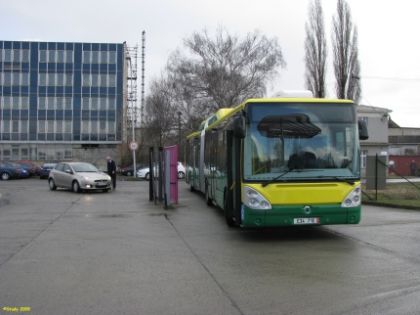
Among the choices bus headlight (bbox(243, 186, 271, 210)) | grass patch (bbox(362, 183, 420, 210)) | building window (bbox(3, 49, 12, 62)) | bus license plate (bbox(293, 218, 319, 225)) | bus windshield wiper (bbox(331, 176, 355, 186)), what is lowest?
grass patch (bbox(362, 183, 420, 210))

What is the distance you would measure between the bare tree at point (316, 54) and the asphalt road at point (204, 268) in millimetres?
27086

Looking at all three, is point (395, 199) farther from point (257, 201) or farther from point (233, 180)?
point (257, 201)

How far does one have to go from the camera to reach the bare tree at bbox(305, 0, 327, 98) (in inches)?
1578

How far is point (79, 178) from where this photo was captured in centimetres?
2517

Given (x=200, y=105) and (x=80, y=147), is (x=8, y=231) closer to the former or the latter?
(x=200, y=105)

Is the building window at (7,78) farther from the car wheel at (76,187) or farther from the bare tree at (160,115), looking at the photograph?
the car wheel at (76,187)

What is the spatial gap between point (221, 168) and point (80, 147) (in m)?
68.4

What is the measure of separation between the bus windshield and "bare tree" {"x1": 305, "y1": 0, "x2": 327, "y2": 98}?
29.6 meters

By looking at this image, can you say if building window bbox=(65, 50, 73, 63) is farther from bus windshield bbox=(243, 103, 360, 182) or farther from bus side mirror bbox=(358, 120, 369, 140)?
bus side mirror bbox=(358, 120, 369, 140)

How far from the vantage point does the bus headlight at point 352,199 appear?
10266mm

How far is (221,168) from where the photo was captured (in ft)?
45.3

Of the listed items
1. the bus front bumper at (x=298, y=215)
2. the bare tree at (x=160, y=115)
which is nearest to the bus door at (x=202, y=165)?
the bus front bumper at (x=298, y=215)

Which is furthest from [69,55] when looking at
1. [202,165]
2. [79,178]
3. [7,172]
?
[202,165]

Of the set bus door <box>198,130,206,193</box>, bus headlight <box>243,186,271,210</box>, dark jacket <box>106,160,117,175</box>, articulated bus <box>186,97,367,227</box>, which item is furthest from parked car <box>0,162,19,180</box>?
bus headlight <box>243,186,271,210</box>
